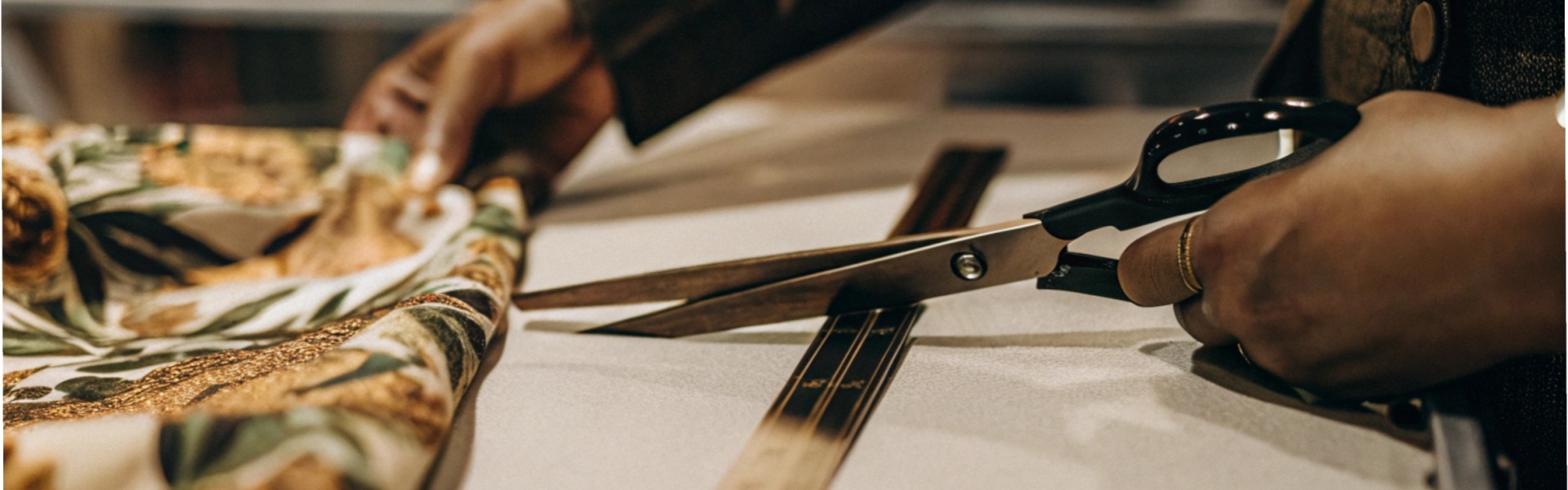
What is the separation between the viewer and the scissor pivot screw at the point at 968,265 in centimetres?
46

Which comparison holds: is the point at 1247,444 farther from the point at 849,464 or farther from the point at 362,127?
the point at 362,127

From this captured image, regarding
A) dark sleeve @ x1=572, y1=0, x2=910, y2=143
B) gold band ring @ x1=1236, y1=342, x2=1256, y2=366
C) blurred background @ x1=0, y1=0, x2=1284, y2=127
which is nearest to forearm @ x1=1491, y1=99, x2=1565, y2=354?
gold band ring @ x1=1236, y1=342, x2=1256, y2=366

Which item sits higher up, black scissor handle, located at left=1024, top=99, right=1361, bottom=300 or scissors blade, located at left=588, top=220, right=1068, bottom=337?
black scissor handle, located at left=1024, top=99, right=1361, bottom=300

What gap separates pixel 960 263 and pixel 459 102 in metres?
0.49

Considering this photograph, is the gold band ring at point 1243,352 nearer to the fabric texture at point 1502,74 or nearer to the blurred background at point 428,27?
the fabric texture at point 1502,74

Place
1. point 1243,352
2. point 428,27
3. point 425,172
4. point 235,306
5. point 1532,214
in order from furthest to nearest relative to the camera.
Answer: point 428,27 → point 425,172 → point 235,306 → point 1243,352 → point 1532,214

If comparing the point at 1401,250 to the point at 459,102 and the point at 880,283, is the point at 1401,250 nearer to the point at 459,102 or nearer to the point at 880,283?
the point at 880,283

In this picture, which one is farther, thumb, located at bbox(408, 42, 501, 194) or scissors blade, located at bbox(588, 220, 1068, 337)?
thumb, located at bbox(408, 42, 501, 194)

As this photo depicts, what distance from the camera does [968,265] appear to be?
0.47 metres

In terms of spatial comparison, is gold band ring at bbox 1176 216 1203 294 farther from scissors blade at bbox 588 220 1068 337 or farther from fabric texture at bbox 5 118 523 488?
fabric texture at bbox 5 118 523 488

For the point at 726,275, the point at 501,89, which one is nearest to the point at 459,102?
the point at 501,89

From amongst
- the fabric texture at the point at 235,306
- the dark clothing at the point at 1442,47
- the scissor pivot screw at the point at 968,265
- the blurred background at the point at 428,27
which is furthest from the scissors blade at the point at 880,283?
the blurred background at the point at 428,27

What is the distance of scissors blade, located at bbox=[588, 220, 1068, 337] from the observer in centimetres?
45

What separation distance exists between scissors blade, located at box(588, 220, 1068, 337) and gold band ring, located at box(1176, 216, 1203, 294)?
59 mm
